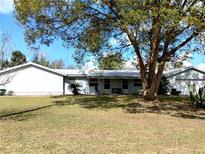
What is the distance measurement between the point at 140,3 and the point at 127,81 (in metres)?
31.8

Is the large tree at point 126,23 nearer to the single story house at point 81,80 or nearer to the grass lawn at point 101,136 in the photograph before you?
the grass lawn at point 101,136

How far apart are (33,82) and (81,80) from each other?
6.30 meters

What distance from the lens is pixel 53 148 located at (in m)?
9.98

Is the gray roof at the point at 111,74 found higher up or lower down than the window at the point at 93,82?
higher up

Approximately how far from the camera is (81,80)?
4675cm

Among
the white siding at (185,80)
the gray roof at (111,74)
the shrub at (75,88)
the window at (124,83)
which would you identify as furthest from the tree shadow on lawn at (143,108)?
the window at (124,83)

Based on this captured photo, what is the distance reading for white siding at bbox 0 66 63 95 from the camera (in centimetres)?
4338

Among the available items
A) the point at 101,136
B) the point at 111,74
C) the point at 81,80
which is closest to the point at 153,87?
the point at 101,136

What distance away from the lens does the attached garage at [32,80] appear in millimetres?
43312

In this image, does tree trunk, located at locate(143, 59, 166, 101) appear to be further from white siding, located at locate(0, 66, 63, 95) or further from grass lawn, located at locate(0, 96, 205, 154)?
white siding, located at locate(0, 66, 63, 95)

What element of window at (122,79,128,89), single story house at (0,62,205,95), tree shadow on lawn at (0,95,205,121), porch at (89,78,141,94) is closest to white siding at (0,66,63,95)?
single story house at (0,62,205,95)

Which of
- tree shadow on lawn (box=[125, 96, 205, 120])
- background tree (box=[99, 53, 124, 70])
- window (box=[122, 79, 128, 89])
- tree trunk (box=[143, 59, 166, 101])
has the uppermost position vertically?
background tree (box=[99, 53, 124, 70])

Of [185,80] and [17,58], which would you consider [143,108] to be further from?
[17,58]

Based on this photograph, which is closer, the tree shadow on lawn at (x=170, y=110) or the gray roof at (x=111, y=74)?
the tree shadow on lawn at (x=170, y=110)
